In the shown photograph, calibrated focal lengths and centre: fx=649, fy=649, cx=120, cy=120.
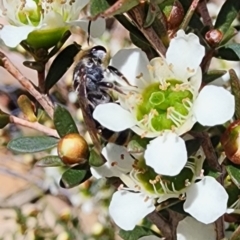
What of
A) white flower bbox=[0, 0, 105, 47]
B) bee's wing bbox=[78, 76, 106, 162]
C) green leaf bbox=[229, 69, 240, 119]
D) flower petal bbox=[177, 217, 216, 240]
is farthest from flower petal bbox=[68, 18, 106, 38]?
flower petal bbox=[177, 217, 216, 240]

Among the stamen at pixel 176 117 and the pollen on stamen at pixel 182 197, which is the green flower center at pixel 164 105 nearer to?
the stamen at pixel 176 117

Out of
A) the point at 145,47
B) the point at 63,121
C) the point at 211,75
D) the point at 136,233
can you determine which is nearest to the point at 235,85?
the point at 211,75

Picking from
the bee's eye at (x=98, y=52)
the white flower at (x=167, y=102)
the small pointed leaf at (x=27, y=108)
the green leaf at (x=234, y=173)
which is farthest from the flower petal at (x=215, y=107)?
the small pointed leaf at (x=27, y=108)

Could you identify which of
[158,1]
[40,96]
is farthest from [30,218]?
[158,1]

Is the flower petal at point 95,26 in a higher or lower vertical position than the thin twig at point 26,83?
higher

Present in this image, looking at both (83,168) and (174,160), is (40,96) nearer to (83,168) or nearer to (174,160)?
(83,168)

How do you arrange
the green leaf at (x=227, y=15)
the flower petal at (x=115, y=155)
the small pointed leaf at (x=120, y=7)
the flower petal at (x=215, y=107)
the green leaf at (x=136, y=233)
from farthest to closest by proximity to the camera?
1. the green leaf at (x=136, y=233)
2. the green leaf at (x=227, y=15)
3. the flower petal at (x=115, y=155)
4. the flower petal at (x=215, y=107)
5. the small pointed leaf at (x=120, y=7)

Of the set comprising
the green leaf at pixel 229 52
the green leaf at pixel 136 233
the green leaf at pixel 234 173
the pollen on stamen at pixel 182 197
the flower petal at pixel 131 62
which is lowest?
the green leaf at pixel 136 233

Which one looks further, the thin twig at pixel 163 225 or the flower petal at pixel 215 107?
the thin twig at pixel 163 225
